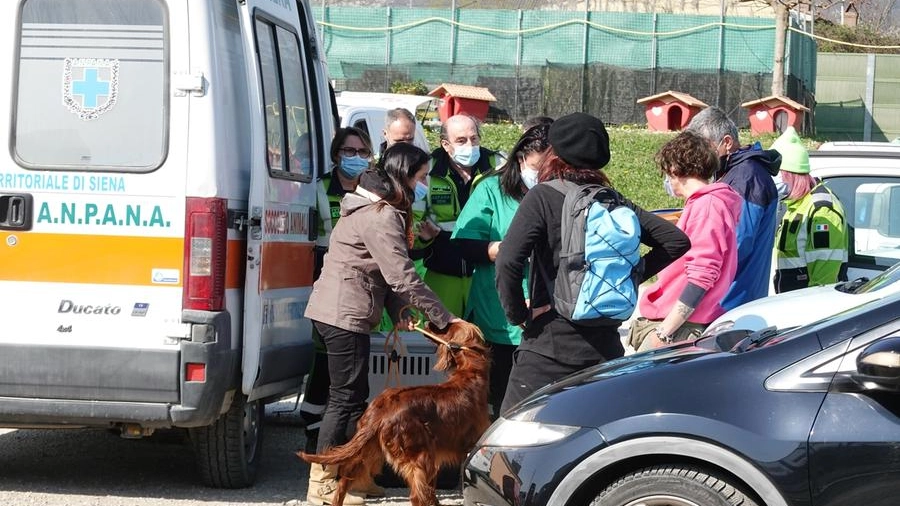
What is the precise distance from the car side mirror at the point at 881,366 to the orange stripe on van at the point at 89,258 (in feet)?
9.83

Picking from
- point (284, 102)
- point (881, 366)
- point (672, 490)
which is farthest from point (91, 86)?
point (881, 366)

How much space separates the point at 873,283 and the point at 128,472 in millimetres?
4042

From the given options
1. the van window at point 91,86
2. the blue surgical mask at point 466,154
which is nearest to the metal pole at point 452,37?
the blue surgical mask at point 466,154

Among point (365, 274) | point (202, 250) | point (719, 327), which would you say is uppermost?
point (202, 250)

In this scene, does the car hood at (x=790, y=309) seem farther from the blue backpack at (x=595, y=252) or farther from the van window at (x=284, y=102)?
the van window at (x=284, y=102)

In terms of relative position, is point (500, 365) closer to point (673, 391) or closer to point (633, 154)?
point (673, 391)

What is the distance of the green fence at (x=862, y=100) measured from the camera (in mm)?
28281

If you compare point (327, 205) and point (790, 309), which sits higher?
point (327, 205)

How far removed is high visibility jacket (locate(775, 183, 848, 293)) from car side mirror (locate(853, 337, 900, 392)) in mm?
3251

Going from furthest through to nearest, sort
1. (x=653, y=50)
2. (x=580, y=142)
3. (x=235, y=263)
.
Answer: (x=653, y=50), (x=235, y=263), (x=580, y=142)

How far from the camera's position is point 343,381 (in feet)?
18.9

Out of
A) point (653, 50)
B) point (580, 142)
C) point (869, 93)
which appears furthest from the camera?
point (869, 93)

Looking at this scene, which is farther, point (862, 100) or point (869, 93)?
point (862, 100)

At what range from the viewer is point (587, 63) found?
974 inches
